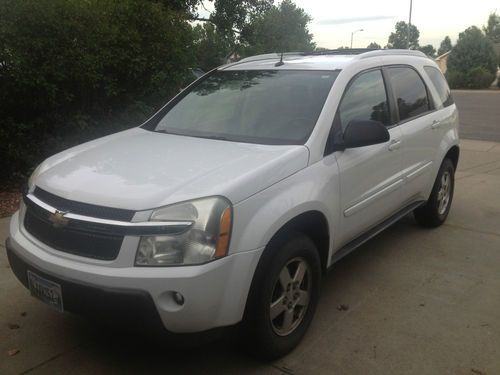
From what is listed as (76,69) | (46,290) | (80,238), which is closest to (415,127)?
(80,238)

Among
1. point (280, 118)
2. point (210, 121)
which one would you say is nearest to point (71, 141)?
point (210, 121)

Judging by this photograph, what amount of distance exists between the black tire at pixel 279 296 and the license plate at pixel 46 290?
0.98m

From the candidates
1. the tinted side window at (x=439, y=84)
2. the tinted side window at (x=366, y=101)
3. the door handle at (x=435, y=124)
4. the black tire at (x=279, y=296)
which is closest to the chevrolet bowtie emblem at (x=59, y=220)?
the black tire at (x=279, y=296)

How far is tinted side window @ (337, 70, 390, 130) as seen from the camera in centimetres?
368

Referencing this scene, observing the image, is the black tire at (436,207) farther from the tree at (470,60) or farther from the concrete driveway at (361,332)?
the tree at (470,60)

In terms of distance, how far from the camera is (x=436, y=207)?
528 cm

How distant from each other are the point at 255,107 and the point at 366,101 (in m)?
0.88

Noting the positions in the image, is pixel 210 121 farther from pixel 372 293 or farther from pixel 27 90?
pixel 27 90

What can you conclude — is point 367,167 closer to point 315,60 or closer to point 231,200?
point 315,60

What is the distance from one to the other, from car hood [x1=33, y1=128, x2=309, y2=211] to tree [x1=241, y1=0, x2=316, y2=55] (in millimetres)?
13779

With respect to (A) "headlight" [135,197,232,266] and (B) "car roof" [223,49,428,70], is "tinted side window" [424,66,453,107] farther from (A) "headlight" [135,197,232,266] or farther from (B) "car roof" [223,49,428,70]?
(A) "headlight" [135,197,232,266]

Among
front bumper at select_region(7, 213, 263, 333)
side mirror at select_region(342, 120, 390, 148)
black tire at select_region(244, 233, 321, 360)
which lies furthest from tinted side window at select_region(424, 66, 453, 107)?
front bumper at select_region(7, 213, 263, 333)

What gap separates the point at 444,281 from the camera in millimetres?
4113

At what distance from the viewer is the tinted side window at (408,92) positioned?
4.41 metres
